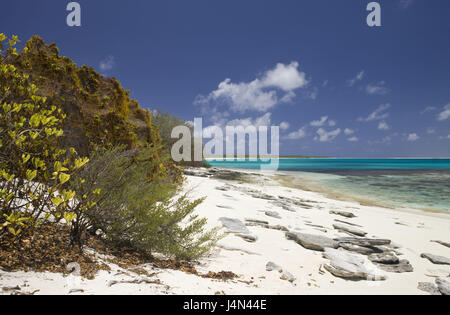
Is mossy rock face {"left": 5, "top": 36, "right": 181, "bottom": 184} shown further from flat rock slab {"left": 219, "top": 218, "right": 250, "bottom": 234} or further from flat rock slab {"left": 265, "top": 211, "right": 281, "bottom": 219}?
flat rock slab {"left": 265, "top": 211, "right": 281, "bottom": 219}

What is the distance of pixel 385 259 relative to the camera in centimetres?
416

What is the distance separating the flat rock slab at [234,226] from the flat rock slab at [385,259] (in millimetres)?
2491

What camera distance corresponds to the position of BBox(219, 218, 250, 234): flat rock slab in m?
5.08

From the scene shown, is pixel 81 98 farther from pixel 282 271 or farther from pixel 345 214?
pixel 345 214

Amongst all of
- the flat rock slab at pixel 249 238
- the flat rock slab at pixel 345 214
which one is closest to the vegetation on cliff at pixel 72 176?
Result: the flat rock slab at pixel 249 238

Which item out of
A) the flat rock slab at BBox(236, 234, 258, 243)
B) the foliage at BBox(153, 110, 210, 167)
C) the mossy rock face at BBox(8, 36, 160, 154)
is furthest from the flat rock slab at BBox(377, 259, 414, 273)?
the foliage at BBox(153, 110, 210, 167)

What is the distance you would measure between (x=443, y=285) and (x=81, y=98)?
8.59 meters

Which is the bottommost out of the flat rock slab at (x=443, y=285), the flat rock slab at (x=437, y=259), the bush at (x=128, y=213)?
the flat rock slab at (x=437, y=259)

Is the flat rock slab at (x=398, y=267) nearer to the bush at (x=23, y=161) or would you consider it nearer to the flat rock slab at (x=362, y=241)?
the flat rock slab at (x=362, y=241)

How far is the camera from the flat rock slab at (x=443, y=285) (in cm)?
317

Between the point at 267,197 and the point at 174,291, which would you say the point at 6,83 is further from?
the point at 267,197

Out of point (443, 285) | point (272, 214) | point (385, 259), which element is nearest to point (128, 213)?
point (385, 259)

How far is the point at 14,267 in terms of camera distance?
6.31 ft
